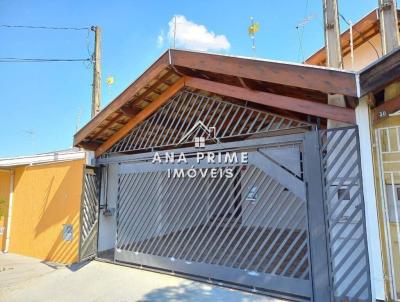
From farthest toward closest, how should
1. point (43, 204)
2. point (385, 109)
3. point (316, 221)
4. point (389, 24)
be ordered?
point (43, 204), point (389, 24), point (316, 221), point (385, 109)

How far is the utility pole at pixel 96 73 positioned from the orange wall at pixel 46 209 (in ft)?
7.75

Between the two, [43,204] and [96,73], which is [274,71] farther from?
[43,204]

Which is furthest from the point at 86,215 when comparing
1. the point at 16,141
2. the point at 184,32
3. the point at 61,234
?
the point at 16,141

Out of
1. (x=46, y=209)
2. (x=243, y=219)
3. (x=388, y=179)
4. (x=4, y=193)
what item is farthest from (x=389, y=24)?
(x=4, y=193)

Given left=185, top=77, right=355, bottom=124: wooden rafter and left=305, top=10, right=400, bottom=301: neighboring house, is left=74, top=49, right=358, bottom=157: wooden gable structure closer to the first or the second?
left=185, top=77, right=355, bottom=124: wooden rafter

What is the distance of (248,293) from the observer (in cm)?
503

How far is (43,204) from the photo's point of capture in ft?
29.1

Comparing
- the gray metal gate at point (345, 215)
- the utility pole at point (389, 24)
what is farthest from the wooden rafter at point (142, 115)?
the utility pole at point (389, 24)

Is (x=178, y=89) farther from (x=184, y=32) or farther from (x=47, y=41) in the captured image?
(x=47, y=41)

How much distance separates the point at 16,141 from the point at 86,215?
61.3 ft

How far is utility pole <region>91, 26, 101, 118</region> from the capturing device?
966cm

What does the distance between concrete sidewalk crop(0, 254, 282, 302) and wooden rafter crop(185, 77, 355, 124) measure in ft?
10.8

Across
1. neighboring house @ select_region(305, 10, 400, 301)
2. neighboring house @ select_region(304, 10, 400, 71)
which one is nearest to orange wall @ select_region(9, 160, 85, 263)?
neighboring house @ select_region(305, 10, 400, 301)

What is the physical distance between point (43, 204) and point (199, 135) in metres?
5.95
